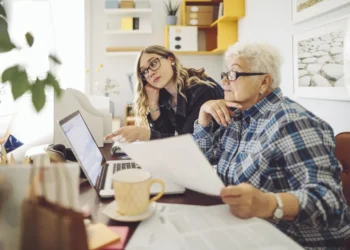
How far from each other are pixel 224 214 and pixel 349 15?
1.33 metres

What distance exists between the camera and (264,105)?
113 cm

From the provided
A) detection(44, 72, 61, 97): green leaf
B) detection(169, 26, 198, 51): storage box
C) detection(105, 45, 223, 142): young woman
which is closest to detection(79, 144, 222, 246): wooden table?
detection(44, 72, 61, 97): green leaf

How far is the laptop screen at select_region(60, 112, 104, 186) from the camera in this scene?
95 centimetres

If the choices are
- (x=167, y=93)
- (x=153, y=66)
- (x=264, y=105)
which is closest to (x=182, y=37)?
(x=167, y=93)

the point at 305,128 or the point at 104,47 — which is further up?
the point at 104,47

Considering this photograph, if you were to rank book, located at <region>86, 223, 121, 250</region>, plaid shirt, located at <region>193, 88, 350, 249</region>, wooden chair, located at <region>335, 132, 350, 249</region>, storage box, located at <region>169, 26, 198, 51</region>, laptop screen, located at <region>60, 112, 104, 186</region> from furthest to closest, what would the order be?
storage box, located at <region>169, 26, 198, 51</region>, wooden chair, located at <region>335, 132, 350, 249</region>, laptop screen, located at <region>60, 112, 104, 186</region>, plaid shirt, located at <region>193, 88, 350, 249</region>, book, located at <region>86, 223, 121, 250</region>

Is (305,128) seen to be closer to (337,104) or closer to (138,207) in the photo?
(138,207)

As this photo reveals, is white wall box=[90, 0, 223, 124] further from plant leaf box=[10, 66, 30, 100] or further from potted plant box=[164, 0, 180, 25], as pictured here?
plant leaf box=[10, 66, 30, 100]

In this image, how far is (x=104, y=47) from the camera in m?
4.11

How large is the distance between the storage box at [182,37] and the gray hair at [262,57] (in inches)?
108

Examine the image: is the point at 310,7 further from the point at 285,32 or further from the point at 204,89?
the point at 204,89

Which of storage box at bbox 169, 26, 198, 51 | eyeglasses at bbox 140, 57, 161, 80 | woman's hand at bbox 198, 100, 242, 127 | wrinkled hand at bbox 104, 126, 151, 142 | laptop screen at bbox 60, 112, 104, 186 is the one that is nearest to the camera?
laptop screen at bbox 60, 112, 104, 186

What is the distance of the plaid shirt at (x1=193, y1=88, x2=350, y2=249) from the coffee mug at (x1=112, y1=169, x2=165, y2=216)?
15.4 inches

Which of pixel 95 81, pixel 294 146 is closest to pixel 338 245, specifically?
pixel 294 146
